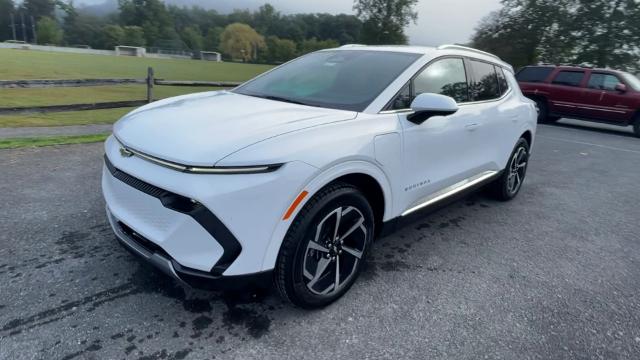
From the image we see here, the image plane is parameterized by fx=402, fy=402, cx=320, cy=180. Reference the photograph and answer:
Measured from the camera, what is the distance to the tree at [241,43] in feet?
368

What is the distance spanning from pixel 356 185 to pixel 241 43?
119 metres

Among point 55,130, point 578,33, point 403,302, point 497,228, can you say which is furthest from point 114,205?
point 578,33

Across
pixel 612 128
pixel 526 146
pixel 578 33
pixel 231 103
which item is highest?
pixel 578 33

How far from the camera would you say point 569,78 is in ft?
41.1

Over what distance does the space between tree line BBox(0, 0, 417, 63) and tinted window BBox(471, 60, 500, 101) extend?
286 feet

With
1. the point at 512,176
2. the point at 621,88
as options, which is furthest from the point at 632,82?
the point at 512,176

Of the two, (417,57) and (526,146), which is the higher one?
(417,57)

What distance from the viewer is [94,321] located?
87.9 inches

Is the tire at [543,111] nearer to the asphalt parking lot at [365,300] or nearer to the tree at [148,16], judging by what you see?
the asphalt parking lot at [365,300]

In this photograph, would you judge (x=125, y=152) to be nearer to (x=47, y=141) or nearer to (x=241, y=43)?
(x=47, y=141)

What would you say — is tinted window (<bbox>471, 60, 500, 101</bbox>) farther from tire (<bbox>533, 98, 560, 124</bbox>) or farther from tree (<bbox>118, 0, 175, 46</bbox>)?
tree (<bbox>118, 0, 175, 46</bbox>)

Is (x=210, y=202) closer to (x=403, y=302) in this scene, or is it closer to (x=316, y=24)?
(x=403, y=302)

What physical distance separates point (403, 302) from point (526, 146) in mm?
3248

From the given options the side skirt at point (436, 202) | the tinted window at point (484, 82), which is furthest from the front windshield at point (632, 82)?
the side skirt at point (436, 202)
